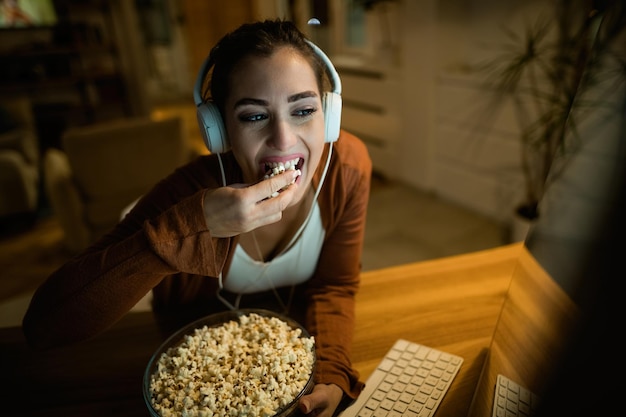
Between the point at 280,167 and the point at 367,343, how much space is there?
1.34ft

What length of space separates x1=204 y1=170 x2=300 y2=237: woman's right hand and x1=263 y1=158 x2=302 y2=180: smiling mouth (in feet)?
0.15

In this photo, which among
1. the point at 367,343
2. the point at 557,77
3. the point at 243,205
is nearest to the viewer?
the point at 243,205

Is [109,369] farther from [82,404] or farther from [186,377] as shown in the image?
[186,377]

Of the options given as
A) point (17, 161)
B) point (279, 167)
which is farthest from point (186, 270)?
point (17, 161)

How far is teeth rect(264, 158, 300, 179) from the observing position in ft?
2.48

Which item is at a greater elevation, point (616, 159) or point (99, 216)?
point (616, 159)

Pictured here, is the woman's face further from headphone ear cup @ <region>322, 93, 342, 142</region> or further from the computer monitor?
the computer monitor

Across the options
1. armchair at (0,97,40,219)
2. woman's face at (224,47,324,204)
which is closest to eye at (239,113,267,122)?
woman's face at (224,47,324,204)

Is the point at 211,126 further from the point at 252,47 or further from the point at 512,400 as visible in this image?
the point at 512,400

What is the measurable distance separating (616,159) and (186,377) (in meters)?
0.64

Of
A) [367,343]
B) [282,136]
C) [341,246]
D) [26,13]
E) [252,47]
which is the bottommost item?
[367,343]

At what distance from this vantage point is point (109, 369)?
84 cm

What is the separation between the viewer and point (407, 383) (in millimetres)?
771

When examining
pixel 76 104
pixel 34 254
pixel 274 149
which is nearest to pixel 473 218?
pixel 274 149
